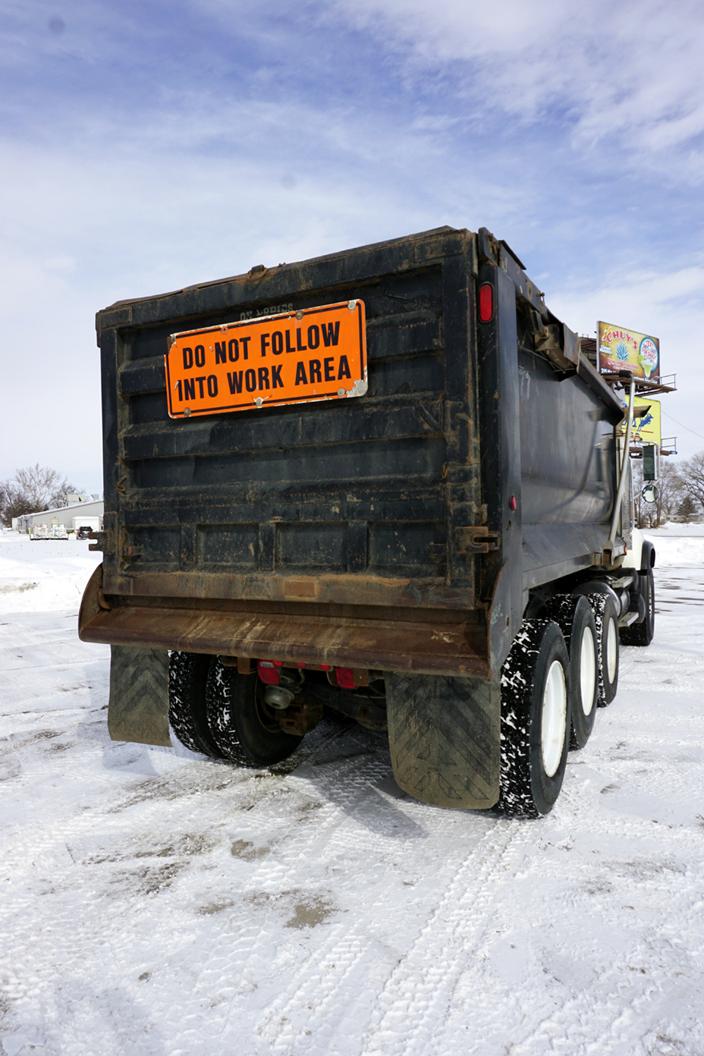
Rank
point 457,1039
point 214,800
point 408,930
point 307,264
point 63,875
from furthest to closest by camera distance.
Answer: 1. point 214,800
2. point 307,264
3. point 63,875
4. point 408,930
5. point 457,1039

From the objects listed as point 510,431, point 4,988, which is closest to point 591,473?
point 510,431

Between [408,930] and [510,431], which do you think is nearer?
[408,930]

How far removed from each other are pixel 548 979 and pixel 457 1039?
43cm

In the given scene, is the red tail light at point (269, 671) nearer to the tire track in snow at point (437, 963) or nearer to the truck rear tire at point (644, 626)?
the tire track in snow at point (437, 963)

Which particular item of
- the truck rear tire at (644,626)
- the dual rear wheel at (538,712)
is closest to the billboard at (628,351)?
the truck rear tire at (644,626)

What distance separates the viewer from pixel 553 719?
12.2 ft

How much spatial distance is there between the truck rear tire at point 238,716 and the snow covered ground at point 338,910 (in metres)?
0.17

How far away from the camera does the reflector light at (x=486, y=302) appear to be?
297cm

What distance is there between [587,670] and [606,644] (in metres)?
0.75

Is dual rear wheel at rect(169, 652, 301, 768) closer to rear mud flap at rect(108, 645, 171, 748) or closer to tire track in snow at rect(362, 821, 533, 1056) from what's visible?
rear mud flap at rect(108, 645, 171, 748)

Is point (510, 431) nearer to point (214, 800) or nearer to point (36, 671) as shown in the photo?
point (214, 800)

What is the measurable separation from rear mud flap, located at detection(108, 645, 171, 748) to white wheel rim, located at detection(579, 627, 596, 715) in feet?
8.74

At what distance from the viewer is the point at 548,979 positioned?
2328mm

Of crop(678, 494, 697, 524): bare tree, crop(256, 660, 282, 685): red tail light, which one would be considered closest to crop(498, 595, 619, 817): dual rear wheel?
crop(256, 660, 282, 685): red tail light
